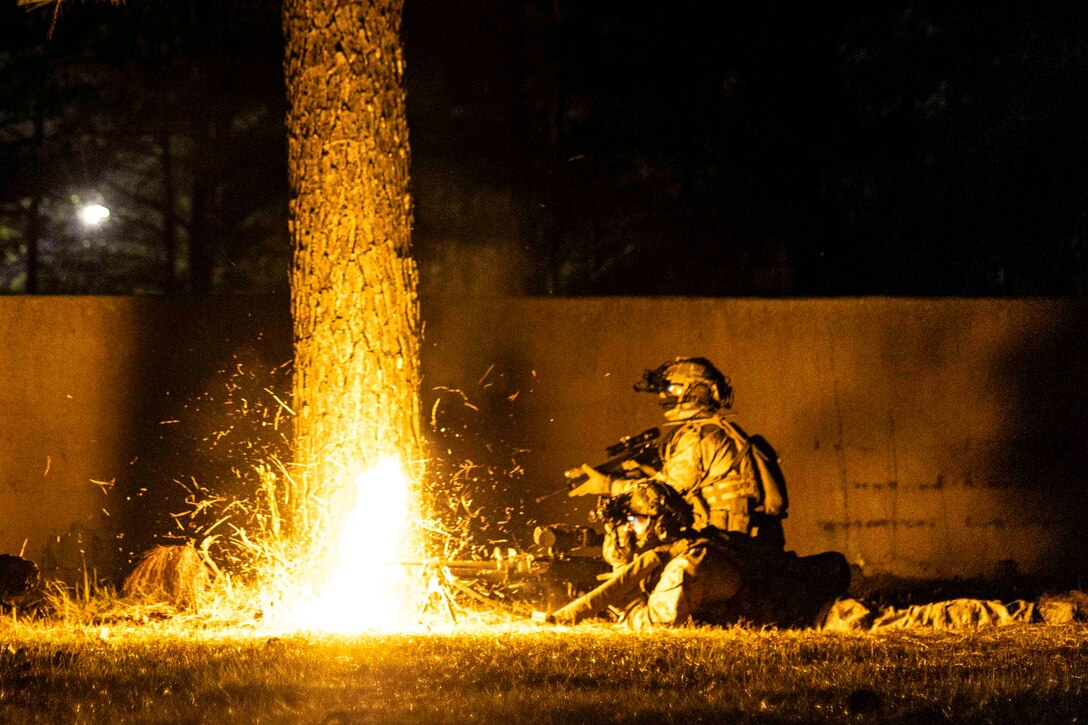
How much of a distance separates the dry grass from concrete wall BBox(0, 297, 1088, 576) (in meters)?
2.37

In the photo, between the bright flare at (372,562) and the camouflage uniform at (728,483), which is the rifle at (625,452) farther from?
the bright flare at (372,562)

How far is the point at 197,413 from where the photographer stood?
404 inches

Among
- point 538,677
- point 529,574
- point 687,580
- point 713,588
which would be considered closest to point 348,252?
point 529,574

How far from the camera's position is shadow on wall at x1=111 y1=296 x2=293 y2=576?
33.6 feet

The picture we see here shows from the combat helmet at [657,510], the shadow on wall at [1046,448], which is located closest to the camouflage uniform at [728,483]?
the combat helmet at [657,510]

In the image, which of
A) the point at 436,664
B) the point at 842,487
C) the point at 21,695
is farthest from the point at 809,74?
the point at 21,695

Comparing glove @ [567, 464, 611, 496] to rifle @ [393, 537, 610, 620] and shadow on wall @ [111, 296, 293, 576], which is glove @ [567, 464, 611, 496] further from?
shadow on wall @ [111, 296, 293, 576]

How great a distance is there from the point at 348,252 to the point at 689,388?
7.11ft

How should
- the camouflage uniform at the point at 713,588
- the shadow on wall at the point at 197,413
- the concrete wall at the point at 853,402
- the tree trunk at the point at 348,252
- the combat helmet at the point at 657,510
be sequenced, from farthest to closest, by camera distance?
the concrete wall at the point at 853,402
the shadow on wall at the point at 197,413
the tree trunk at the point at 348,252
the combat helmet at the point at 657,510
the camouflage uniform at the point at 713,588

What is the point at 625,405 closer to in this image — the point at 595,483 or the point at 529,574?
the point at 595,483

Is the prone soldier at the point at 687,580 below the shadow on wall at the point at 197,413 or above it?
below

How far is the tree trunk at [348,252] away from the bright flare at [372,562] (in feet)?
0.49

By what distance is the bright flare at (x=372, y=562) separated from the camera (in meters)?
8.41

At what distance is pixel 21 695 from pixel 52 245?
27044 millimetres
